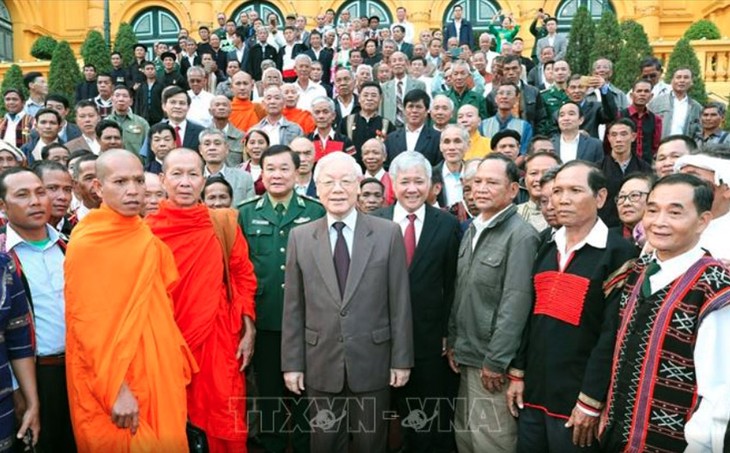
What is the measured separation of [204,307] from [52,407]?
1.01m

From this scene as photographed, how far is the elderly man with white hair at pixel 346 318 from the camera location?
12.2ft

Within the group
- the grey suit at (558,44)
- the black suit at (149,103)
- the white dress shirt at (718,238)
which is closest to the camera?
the white dress shirt at (718,238)

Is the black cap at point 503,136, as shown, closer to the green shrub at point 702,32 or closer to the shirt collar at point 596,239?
the shirt collar at point 596,239

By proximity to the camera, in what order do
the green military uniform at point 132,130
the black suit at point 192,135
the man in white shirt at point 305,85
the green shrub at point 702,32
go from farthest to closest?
the green shrub at point 702,32
the man in white shirt at point 305,85
the green military uniform at point 132,130
the black suit at point 192,135

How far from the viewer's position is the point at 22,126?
339 inches

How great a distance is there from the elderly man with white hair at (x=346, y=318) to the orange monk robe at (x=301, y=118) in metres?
4.52

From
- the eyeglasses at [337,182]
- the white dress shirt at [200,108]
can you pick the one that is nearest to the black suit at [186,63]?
the white dress shirt at [200,108]

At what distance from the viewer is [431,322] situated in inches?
162

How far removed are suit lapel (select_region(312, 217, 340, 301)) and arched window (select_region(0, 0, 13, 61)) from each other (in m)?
24.3

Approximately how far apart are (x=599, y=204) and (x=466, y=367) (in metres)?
1.26

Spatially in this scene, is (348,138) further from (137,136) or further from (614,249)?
(614,249)

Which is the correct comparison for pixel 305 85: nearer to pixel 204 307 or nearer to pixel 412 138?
pixel 412 138

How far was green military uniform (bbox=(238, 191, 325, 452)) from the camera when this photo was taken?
4355 millimetres

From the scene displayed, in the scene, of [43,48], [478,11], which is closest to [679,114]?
[478,11]
